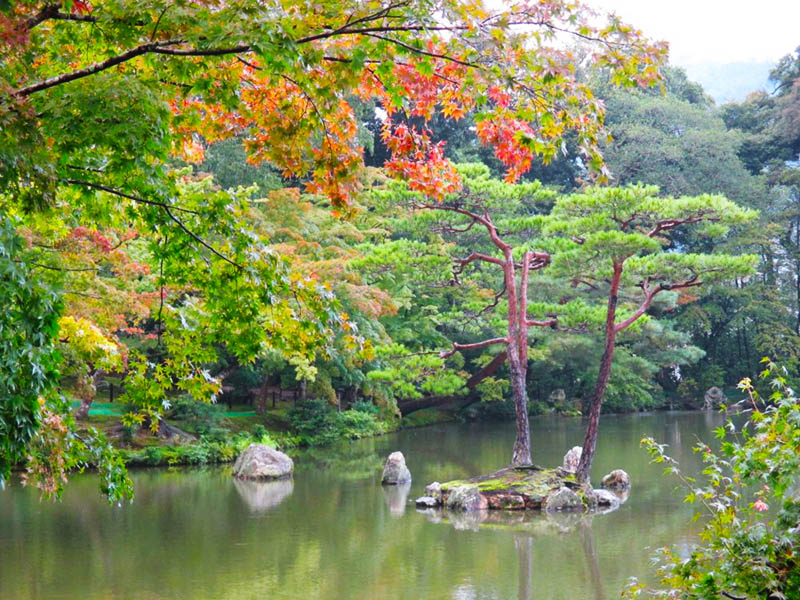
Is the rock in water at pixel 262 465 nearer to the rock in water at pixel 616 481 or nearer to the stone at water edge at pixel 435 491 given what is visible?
the stone at water edge at pixel 435 491

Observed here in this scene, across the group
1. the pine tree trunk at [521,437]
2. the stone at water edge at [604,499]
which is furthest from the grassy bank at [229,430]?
the stone at water edge at [604,499]

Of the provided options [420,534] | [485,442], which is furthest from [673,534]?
[485,442]

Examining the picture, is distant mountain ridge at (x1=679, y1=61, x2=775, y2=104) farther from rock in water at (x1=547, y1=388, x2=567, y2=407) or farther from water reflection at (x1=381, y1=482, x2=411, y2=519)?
water reflection at (x1=381, y1=482, x2=411, y2=519)

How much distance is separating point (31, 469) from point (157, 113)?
2.31 meters

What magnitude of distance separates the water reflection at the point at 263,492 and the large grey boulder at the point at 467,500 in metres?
2.02

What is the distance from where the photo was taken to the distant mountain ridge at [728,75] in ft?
232

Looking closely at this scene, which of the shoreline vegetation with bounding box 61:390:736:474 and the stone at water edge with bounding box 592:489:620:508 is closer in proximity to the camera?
the stone at water edge with bounding box 592:489:620:508

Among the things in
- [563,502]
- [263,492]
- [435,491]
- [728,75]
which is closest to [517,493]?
[563,502]

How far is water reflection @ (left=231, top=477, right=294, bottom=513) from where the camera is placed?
10203mm

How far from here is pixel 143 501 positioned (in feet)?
33.7

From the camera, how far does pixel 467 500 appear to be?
973cm

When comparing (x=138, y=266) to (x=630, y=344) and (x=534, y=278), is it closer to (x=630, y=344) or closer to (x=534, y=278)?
(x=534, y=278)

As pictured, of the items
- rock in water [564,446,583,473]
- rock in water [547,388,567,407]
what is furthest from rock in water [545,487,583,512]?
rock in water [547,388,567,407]

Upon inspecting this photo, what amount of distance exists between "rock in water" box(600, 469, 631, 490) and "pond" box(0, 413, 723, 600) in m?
0.14
